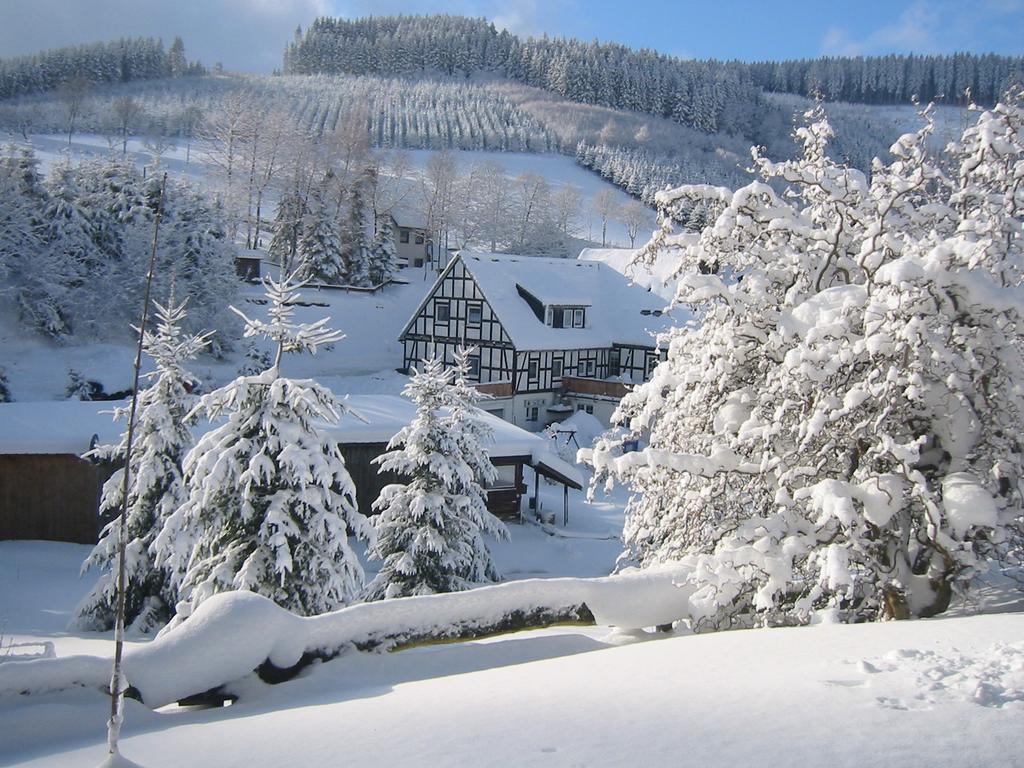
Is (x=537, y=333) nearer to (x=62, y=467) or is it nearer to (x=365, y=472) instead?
(x=365, y=472)

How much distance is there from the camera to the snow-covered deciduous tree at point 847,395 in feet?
26.7

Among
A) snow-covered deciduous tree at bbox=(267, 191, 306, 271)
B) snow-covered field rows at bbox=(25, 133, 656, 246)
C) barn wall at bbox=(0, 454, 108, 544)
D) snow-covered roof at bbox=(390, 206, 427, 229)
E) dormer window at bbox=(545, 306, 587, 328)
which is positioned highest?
snow-covered field rows at bbox=(25, 133, 656, 246)

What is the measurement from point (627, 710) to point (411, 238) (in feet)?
219

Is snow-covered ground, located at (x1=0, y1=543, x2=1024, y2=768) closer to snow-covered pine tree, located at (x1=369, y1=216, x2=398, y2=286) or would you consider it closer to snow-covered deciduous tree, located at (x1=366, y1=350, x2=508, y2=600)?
snow-covered deciduous tree, located at (x1=366, y1=350, x2=508, y2=600)

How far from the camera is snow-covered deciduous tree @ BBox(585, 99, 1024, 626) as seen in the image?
8.12m

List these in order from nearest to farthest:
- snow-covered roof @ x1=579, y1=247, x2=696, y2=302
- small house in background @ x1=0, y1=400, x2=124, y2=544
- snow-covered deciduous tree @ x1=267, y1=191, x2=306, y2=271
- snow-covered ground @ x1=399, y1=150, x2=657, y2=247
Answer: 1. small house in background @ x1=0, y1=400, x2=124, y2=544
2. snow-covered roof @ x1=579, y1=247, x2=696, y2=302
3. snow-covered deciduous tree @ x1=267, y1=191, x2=306, y2=271
4. snow-covered ground @ x1=399, y1=150, x2=657, y2=247

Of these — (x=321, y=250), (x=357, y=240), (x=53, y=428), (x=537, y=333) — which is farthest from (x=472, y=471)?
(x=357, y=240)

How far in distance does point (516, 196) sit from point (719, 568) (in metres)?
79.3

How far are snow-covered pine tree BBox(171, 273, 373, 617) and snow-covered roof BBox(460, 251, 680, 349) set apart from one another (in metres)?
26.0

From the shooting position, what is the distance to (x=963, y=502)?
25.9 feet

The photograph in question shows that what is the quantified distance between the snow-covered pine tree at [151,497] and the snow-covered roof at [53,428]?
20.1 ft

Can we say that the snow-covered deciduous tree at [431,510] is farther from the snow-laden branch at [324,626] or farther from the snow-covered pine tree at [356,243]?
the snow-covered pine tree at [356,243]

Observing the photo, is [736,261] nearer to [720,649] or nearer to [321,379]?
[720,649]

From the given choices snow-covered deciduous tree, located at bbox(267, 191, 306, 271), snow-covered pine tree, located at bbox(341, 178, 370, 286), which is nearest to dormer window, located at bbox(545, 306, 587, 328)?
snow-covered pine tree, located at bbox(341, 178, 370, 286)
